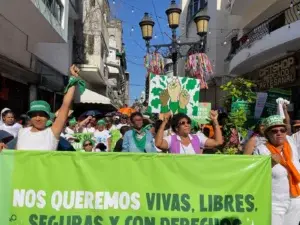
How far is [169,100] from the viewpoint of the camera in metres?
8.56

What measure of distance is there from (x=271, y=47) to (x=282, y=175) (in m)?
11.9

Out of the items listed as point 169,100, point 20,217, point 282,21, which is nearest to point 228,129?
point 169,100

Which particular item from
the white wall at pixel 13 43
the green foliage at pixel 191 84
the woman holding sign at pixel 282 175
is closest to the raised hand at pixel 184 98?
the green foliage at pixel 191 84

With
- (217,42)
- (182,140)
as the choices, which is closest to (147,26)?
(182,140)

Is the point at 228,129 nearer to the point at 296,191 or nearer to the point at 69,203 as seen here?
the point at 296,191

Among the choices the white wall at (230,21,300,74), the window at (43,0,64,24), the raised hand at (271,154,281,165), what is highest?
the window at (43,0,64,24)

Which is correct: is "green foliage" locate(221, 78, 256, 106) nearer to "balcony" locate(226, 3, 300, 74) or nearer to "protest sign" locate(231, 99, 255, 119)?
"protest sign" locate(231, 99, 255, 119)

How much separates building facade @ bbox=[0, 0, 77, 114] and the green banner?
24.9 feet

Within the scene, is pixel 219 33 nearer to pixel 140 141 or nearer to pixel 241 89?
pixel 241 89

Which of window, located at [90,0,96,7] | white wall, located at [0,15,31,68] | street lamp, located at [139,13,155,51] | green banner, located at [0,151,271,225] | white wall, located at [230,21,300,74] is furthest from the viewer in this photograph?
window, located at [90,0,96,7]

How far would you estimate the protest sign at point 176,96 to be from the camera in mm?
8531

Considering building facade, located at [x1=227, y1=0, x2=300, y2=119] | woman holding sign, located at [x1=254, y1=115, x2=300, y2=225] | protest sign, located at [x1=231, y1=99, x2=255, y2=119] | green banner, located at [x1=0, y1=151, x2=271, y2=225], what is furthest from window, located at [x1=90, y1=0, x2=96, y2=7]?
green banner, located at [x1=0, y1=151, x2=271, y2=225]

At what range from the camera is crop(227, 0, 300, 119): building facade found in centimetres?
1459

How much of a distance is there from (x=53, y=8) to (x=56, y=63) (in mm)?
5732
